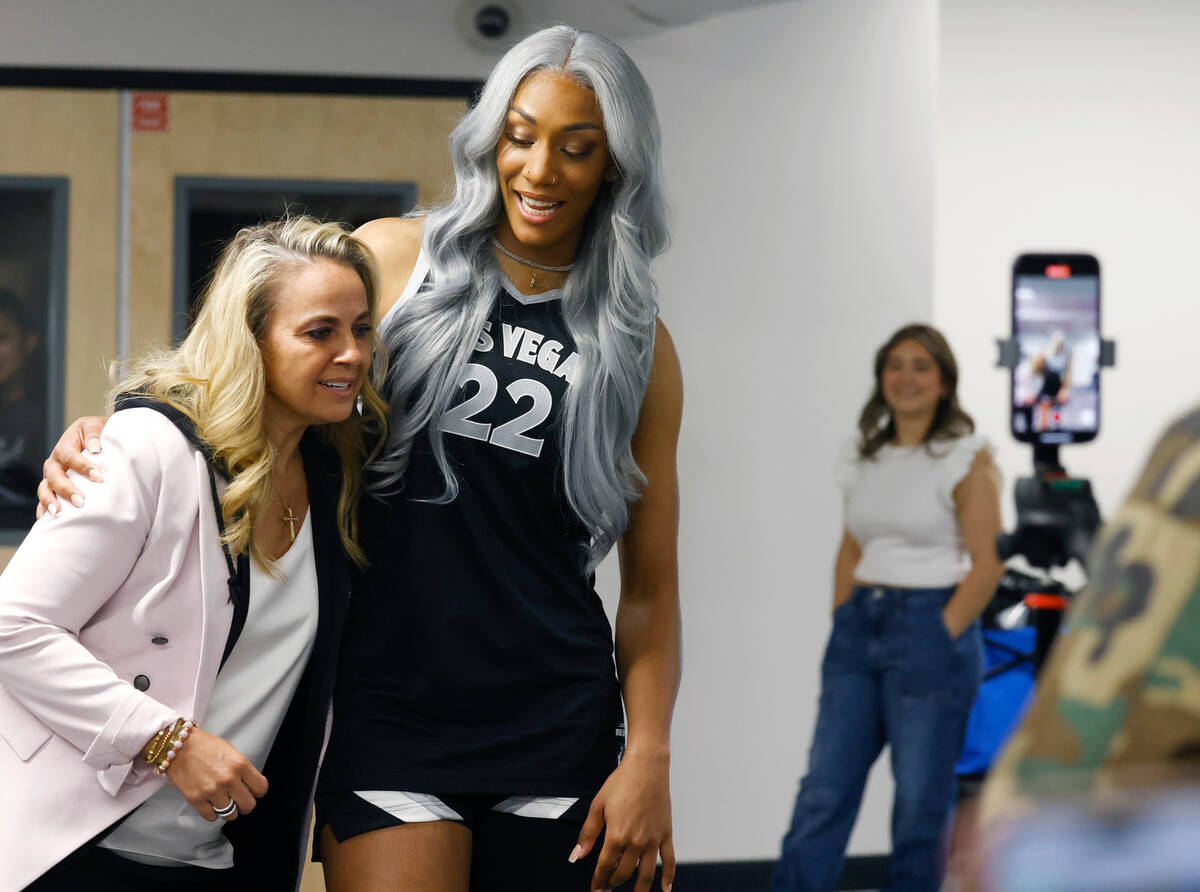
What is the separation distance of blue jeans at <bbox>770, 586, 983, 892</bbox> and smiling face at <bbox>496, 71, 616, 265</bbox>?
6.17 ft

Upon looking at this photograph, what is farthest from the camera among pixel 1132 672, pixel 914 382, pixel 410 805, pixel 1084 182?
pixel 1084 182

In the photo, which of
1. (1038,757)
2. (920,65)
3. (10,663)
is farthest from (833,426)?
(1038,757)

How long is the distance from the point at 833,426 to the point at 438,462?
7.92 feet

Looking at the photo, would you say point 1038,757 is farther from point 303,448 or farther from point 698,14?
point 698,14

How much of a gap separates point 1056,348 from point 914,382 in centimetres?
37

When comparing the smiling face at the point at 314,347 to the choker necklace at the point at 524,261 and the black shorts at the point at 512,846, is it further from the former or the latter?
the black shorts at the point at 512,846

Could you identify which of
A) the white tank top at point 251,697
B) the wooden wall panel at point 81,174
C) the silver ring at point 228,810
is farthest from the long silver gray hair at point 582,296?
the wooden wall panel at point 81,174

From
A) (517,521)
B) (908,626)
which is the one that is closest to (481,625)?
(517,521)

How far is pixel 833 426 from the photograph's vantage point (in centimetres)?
372

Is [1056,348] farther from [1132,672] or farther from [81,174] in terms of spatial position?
[1132,672]

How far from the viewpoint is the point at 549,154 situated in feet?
4.93

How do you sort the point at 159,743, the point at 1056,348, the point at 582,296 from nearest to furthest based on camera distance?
the point at 159,743
the point at 582,296
the point at 1056,348

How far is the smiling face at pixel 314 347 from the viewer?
144 cm

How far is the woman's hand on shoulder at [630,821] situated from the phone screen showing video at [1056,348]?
1842 millimetres
